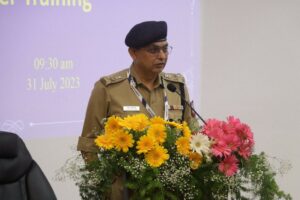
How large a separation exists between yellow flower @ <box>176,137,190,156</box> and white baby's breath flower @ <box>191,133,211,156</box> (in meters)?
0.02

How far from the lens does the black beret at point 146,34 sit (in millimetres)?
2084

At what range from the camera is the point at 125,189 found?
1585 mm

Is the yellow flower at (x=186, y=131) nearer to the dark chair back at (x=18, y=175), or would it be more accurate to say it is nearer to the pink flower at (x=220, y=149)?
the pink flower at (x=220, y=149)

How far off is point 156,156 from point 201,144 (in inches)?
6.1

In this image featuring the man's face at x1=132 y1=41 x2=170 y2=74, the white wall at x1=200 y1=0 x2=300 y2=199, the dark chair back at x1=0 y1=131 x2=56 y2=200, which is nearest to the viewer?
the dark chair back at x1=0 y1=131 x2=56 y2=200

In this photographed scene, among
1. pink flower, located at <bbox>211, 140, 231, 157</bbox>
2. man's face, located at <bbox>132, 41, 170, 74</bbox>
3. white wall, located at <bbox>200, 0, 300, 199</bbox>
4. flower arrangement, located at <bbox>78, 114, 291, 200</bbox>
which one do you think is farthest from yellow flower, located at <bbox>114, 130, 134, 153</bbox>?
white wall, located at <bbox>200, 0, 300, 199</bbox>

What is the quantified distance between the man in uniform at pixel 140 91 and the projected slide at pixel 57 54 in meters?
0.81

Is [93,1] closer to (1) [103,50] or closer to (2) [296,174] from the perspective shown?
(1) [103,50]

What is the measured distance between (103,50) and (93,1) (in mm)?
290

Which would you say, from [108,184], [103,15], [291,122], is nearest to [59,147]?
[103,15]

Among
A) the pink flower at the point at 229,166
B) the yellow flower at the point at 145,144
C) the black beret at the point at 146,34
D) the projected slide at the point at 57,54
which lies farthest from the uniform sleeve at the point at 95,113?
the projected slide at the point at 57,54

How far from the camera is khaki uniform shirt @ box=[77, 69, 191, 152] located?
2.12 meters

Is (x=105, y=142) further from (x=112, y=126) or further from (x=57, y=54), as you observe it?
(x=57, y=54)

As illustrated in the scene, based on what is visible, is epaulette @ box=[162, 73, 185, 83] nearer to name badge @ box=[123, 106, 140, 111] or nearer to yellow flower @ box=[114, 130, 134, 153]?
name badge @ box=[123, 106, 140, 111]
